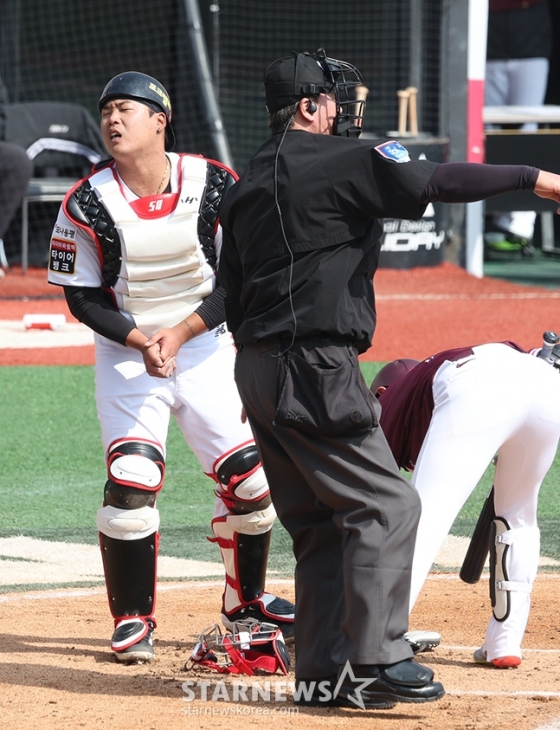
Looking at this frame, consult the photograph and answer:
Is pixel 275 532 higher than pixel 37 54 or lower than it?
lower

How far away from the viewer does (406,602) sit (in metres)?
3.13

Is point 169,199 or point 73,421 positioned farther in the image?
point 73,421

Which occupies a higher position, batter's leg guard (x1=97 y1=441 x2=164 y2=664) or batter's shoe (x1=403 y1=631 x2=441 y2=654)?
batter's leg guard (x1=97 y1=441 x2=164 y2=664)

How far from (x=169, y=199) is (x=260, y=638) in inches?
57.4

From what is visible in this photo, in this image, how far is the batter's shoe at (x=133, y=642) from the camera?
3709 mm

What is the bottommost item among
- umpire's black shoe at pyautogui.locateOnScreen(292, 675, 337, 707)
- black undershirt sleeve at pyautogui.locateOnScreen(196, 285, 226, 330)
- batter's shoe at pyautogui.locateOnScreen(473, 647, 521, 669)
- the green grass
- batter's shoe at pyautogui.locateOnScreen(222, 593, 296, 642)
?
the green grass

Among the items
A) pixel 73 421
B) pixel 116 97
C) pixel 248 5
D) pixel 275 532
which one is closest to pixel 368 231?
pixel 116 97

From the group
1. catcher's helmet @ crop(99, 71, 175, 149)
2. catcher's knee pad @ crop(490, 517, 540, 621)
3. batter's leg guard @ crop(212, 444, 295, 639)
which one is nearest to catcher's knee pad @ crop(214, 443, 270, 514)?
batter's leg guard @ crop(212, 444, 295, 639)

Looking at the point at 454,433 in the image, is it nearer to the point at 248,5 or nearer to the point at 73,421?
the point at 73,421

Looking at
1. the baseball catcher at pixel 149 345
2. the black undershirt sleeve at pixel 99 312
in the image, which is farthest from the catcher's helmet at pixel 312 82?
the black undershirt sleeve at pixel 99 312

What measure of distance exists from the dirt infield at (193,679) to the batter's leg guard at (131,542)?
97 millimetres

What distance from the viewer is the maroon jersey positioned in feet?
11.5

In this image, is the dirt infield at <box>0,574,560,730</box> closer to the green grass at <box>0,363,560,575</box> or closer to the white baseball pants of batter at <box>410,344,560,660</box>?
the white baseball pants of batter at <box>410,344,560,660</box>

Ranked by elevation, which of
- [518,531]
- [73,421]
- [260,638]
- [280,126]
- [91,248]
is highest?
[280,126]
